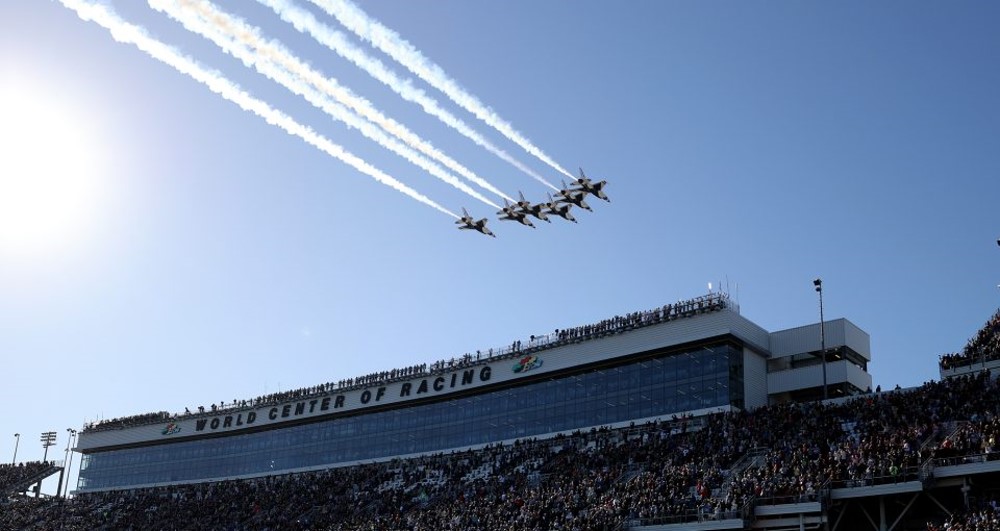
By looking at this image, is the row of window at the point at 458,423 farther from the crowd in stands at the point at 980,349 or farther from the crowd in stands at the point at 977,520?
the crowd in stands at the point at 977,520

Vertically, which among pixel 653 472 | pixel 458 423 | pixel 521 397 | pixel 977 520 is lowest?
pixel 977 520

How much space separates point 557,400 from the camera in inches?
3575

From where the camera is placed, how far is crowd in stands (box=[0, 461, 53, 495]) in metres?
135

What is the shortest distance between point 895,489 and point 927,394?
40.4ft

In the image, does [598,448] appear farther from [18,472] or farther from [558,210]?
[18,472]

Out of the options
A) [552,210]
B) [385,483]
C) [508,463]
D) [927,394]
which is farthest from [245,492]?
[927,394]

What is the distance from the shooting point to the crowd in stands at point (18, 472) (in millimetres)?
134625

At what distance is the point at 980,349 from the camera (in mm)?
66500

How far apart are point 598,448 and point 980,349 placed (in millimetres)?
27402

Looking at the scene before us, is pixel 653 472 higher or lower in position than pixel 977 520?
higher

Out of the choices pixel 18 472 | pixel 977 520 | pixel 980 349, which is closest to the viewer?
pixel 977 520

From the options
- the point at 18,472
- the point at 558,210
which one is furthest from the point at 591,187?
the point at 18,472

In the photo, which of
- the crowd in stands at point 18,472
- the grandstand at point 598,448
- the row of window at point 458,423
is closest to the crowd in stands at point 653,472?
the grandstand at point 598,448

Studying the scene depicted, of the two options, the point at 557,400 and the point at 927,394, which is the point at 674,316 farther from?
the point at 927,394
